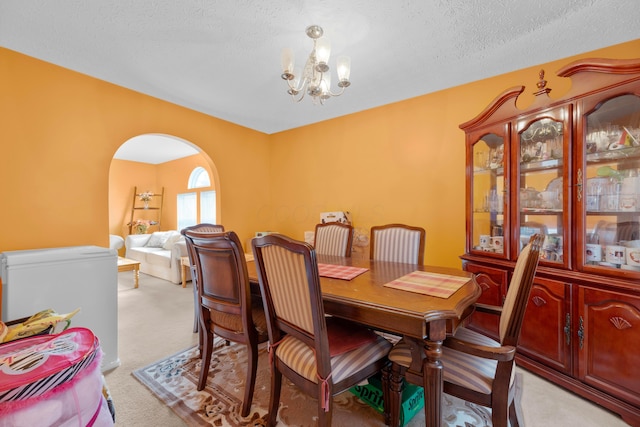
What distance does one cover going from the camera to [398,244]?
2244 millimetres

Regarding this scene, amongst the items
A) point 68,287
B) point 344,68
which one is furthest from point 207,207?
point 344,68

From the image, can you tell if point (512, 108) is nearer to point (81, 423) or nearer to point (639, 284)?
point (639, 284)

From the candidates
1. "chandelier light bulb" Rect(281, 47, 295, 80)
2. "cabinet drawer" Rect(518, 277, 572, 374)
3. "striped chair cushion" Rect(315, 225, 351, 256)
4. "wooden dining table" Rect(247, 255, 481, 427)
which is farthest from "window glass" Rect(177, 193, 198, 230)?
"cabinet drawer" Rect(518, 277, 572, 374)

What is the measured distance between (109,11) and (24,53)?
1.11 m

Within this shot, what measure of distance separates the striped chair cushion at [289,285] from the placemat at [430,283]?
1.71 ft

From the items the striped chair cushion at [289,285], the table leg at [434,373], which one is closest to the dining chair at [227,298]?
the striped chair cushion at [289,285]

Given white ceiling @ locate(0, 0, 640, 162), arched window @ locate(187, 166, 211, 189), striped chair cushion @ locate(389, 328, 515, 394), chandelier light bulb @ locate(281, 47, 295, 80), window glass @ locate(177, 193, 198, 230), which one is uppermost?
white ceiling @ locate(0, 0, 640, 162)

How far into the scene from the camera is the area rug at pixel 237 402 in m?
1.48

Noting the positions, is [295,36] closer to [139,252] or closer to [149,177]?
[139,252]

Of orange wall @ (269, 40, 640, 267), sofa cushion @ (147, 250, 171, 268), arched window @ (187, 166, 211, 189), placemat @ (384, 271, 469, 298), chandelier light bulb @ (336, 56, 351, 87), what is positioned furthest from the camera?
arched window @ (187, 166, 211, 189)

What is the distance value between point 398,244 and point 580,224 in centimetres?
115

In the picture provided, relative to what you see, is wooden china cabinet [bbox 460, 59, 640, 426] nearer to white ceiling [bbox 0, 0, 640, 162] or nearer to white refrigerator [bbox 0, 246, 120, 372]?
white ceiling [bbox 0, 0, 640, 162]

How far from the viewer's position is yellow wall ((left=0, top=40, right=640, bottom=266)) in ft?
7.02

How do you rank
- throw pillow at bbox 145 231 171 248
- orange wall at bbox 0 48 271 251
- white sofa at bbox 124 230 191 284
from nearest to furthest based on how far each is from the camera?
orange wall at bbox 0 48 271 251 < white sofa at bbox 124 230 191 284 < throw pillow at bbox 145 231 171 248
